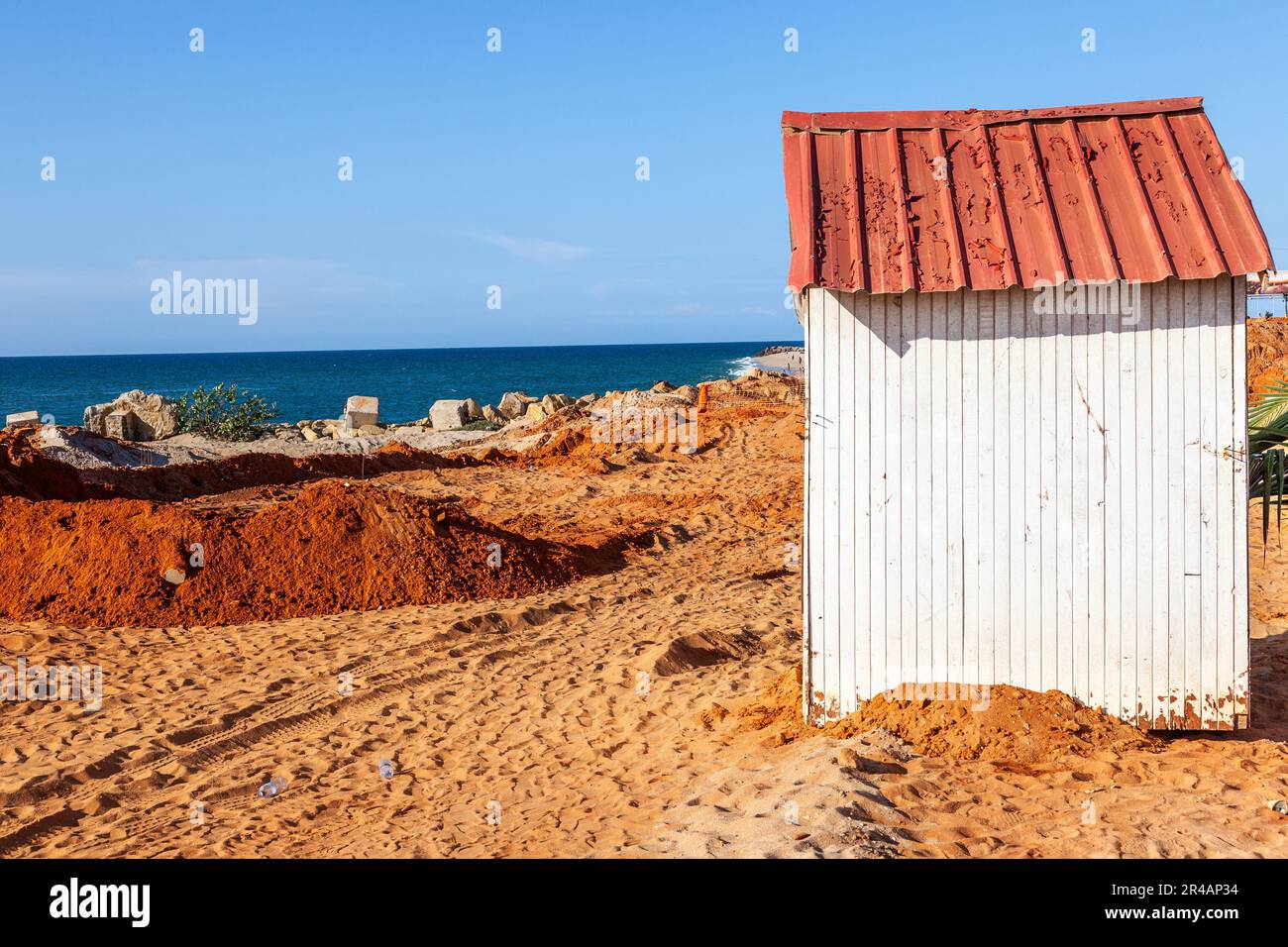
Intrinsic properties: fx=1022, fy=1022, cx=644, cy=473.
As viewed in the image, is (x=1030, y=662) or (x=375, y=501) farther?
(x=375, y=501)

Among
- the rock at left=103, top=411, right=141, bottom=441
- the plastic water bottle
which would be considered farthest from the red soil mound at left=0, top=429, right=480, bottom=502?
the plastic water bottle

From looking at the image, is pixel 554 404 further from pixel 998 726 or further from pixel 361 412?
pixel 998 726

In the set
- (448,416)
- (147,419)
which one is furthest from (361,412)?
(147,419)

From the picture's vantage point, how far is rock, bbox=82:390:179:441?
30375mm

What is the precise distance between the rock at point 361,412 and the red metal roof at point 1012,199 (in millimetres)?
29211

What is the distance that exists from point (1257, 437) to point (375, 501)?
32.1 feet

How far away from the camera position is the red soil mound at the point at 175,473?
15.8 metres

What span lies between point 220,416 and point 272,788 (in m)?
25.9

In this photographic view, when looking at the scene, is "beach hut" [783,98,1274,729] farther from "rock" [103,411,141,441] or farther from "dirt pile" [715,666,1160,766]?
"rock" [103,411,141,441]

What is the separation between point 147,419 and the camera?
30688mm

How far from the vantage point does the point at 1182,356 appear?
20.6 ft
